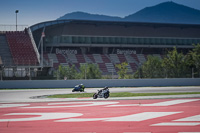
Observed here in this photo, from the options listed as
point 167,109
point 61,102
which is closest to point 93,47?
point 61,102

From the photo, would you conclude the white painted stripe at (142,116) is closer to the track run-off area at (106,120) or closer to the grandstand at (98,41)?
the track run-off area at (106,120)

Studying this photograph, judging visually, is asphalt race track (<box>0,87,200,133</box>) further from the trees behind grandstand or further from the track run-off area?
the trees behind grandstand

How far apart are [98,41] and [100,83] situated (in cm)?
3107

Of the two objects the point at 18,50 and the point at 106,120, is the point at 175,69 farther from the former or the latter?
the point at 106,120

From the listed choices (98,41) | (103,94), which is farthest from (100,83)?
(98,41)

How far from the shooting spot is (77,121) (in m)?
15.3

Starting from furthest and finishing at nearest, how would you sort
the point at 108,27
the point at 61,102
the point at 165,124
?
the point at 108,27, the point at 61,102, the point at 165,124

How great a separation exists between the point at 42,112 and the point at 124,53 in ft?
193

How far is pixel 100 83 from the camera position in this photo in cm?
4359

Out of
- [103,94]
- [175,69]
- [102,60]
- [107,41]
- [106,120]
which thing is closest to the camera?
[106,120]

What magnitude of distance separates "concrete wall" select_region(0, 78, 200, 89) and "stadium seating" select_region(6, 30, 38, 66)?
42.6ft

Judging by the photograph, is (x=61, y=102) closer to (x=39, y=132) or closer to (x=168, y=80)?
(x=39, y=132)

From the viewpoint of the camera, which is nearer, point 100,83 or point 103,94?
point 103,94

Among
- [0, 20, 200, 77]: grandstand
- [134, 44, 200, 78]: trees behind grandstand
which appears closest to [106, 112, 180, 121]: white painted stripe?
[134, 44, 200, 78]: trees behind grandstand
